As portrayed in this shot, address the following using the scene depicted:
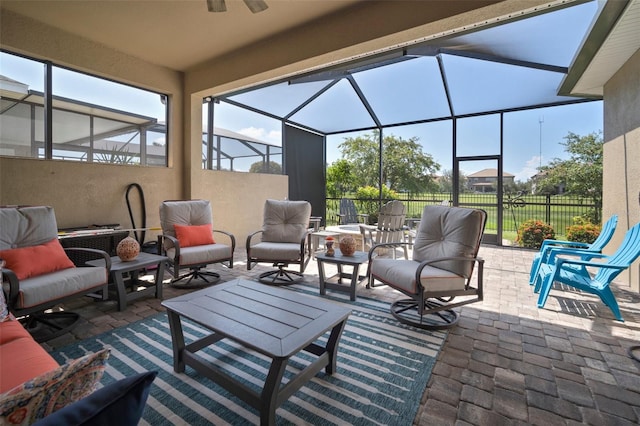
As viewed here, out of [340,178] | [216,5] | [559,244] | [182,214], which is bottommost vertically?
[559,244]

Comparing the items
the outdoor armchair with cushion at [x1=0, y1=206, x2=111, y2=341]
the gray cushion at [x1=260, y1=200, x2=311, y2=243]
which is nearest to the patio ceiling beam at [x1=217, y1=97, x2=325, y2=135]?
Result: the gray cushion at [x1=260, y1=200, x2=311, y2=243]

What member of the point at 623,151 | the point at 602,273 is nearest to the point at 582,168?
the point at 623,151

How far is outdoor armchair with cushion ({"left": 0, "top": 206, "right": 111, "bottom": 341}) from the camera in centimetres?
216

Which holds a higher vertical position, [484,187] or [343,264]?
[484,187]

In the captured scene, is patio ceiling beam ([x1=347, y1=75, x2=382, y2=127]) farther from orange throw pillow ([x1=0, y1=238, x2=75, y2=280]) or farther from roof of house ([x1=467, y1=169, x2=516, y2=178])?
orange throw pillow ([x1=0, y1=238, x2=75, y2=280])

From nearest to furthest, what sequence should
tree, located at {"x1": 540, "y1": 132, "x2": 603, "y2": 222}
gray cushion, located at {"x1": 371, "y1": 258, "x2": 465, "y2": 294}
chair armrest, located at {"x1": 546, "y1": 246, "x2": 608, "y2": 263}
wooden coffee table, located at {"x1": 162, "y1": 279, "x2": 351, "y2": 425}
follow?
wooden coffee table, located at {"x1": 162, "y1": 279, "x2": 351, "y2": 425}
gray cushion, located at {"x1": 371, "y1": 258, "x2": 465, "y2": 294}
chair armrest, located at {"x1": 546, "y1": 246, "x2": 608, "y2": 263}
tree, located at {"x1": 540, "y1": 132, "x2": 603, "y2": 222}

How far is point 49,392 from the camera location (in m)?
0.67

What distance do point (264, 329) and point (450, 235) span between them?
206cm

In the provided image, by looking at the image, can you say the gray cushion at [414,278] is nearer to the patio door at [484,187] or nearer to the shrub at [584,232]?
the patio door at [484,187]

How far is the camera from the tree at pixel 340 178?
27.9 feet

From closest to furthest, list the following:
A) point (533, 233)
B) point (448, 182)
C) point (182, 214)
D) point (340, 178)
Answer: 1. point (182, 214)
2. point (533, 233)
3. point (448, 182)
4. point (340, 178)

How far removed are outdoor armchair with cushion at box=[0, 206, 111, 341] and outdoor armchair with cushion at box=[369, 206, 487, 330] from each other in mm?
A: 2559

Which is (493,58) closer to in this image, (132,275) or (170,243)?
(170,243)

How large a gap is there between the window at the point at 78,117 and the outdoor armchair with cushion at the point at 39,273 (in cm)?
146
